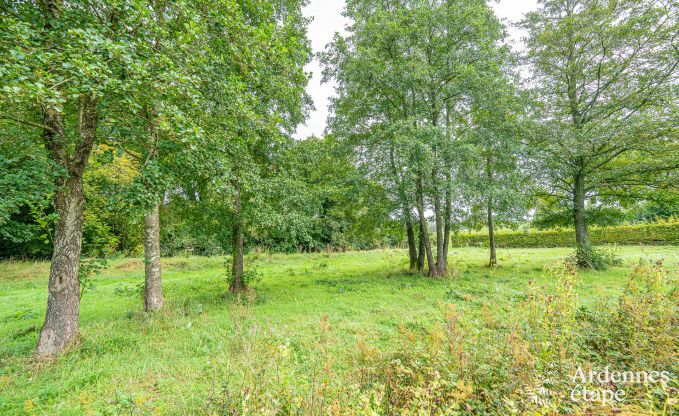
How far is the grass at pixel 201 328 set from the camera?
146 inches

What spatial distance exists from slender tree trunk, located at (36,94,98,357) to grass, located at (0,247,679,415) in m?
0.45

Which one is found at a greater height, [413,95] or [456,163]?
[413,95]

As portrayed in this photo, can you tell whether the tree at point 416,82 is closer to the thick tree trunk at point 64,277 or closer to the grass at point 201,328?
the grass at point 201,328

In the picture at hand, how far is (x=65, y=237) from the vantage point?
17.0ft

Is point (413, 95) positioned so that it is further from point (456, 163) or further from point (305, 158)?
point (305, 158)

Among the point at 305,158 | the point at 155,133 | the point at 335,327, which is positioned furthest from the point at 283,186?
the point at 335,327

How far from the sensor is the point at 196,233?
9.12 m

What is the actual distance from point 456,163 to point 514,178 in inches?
139

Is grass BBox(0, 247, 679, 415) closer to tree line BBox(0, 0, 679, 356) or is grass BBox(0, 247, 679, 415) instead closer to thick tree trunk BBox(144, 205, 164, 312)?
thick tree trunk BBox(144, 205, 164, 312)

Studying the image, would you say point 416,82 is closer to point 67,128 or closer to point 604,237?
point 67,128

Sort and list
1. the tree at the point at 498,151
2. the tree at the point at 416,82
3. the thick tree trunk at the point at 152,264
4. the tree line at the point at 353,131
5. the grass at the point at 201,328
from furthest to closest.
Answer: the tree at the point at 498,151
the tree at the point at 416,82
the thick tree trunk at the point at 152,264
the tree line at the point at 353,131
the grass at the point at 201,328

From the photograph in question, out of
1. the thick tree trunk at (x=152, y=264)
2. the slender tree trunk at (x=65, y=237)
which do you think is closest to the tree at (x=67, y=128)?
the slender tree trunk at (x=65, y=237)

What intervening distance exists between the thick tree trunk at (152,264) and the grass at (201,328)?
1.41 ft

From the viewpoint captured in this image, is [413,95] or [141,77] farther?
[413,95]
